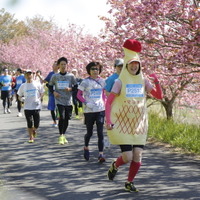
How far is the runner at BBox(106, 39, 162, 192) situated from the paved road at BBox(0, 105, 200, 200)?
47 cm

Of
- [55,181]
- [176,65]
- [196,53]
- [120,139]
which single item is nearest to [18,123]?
[176,65]

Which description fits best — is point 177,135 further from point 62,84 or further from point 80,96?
point 80,96

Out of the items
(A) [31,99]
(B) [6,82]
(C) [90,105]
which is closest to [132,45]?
(C) [90,105]

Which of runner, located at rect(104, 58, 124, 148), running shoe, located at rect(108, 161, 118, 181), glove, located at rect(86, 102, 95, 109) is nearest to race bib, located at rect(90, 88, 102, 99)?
glove, located at rect(86, 102, 95, 109)

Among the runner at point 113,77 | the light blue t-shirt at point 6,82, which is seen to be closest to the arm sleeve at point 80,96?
the runner at point 113,77

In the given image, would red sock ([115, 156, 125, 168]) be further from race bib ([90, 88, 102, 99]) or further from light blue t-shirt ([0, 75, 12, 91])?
light blue t-shirt ([0, 75, 12, 91])

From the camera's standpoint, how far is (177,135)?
9.70 m

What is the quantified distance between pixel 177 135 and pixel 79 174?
3.87 meters

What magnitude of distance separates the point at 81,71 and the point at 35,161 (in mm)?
12628

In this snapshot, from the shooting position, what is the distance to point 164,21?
9164 millimetres

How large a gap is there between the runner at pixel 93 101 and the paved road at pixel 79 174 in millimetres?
405

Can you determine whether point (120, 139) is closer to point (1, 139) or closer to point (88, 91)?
point (88, 91)

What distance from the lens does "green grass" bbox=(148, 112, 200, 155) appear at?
28.6 ft

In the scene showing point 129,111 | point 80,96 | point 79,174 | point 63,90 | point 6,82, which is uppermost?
point 6,82
